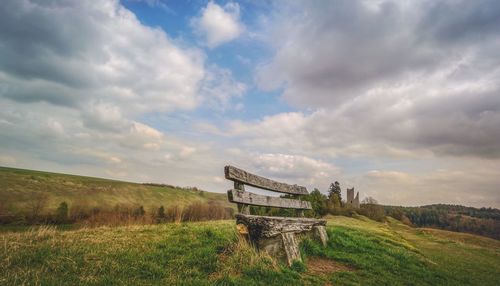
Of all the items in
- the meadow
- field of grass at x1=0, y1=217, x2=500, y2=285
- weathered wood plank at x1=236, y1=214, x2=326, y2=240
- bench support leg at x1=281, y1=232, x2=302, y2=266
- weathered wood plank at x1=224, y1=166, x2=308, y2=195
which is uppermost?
weathered wood plank at x1=224, y1=166, x2=308, y2=195

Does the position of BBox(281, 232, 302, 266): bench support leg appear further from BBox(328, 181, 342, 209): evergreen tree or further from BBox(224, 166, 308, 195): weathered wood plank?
BBox(328, 181, 342, 209): evergreen tree

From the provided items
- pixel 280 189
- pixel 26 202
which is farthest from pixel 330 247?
pixel 26 202

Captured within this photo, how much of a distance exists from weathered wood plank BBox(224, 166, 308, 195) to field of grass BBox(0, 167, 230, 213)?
6068cm

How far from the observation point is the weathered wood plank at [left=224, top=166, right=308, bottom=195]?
637 centimetres

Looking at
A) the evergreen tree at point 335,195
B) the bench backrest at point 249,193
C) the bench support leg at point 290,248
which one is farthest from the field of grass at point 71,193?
the bench support leg at point 290,248

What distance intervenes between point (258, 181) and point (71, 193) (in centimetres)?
8266

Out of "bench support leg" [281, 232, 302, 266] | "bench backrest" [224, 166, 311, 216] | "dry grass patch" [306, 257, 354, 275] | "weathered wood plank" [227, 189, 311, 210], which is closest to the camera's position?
"weathered wood plank" [227, 189, 311, 210]

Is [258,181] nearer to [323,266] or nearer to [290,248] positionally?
[290,248]

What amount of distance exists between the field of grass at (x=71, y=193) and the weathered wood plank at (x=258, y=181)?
2389 inches

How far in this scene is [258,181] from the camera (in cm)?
754

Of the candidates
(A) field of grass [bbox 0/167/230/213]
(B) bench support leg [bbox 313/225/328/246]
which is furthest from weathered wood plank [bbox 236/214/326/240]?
(A) field of grass [bbox 0/167/230/213]

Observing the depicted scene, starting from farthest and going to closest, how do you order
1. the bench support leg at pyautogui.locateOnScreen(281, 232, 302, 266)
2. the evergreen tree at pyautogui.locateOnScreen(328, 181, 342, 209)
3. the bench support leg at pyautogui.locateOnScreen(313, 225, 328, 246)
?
the evergreen tree at pyautogui.locateOnScreen(328, 181, 342, 209)
the bench support leg at pyautogui.locateOnScreen(313, 225, 328, 246)
the bench support leg at pyautogui.locateOnScreen(281, 232, 302, 266)

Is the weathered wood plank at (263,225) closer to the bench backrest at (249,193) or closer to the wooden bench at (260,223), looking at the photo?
the wooden bench at (260,223)

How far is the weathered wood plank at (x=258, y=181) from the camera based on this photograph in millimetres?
6367
